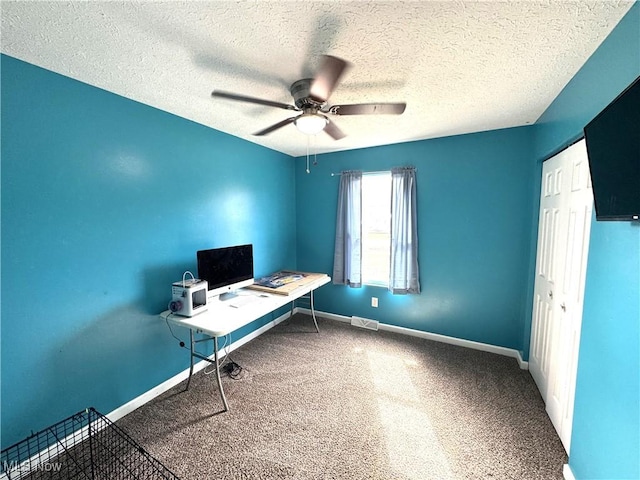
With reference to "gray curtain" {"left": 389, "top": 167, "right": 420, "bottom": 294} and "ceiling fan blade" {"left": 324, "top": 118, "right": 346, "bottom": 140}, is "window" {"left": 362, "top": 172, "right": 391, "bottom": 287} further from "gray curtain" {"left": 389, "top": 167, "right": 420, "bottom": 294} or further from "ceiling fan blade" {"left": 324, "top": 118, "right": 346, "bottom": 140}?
"ceiling fan blade" {"left": 324, "top": 118, "right": 346, "bottom": 140}

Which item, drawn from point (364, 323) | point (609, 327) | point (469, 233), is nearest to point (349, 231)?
point (364, 323)

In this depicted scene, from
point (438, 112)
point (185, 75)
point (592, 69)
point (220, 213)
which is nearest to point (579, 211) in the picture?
point (592, 69)

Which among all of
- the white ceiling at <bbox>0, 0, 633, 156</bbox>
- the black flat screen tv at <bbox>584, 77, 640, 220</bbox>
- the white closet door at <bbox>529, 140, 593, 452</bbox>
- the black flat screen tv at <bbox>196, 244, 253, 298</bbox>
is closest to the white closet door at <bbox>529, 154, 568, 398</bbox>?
the white closet door at <bbox>529, 140, 593, 452</bbox>

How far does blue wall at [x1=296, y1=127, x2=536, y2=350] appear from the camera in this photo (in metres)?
2.56

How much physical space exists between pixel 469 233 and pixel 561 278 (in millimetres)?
1090

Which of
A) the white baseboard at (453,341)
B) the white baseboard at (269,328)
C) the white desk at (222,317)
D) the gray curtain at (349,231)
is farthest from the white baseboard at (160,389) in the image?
the gray curtain at (349,231)

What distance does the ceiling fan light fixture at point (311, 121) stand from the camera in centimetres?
164

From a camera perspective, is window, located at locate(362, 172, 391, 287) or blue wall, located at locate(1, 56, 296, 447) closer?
blue wall, located at locate(1, 56, 296, 447)

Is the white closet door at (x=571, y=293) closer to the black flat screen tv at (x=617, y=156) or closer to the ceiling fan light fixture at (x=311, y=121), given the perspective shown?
the black flat screen tv at (x=617, y=156)

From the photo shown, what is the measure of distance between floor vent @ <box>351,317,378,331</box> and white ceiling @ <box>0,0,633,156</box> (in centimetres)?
264

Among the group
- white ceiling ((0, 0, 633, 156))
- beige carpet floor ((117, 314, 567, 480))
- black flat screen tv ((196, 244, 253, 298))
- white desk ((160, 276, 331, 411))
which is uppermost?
white ceiling ((0, 0, 633, 156))

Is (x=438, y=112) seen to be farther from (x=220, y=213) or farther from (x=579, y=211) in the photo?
(x=220, y=213)

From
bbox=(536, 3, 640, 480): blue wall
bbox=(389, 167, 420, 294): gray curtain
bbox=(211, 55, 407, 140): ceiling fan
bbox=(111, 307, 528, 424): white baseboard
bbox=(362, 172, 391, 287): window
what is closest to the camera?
bbox=(536, 3, 640, 480): blue wall

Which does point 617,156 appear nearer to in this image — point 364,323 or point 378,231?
point 378,231
